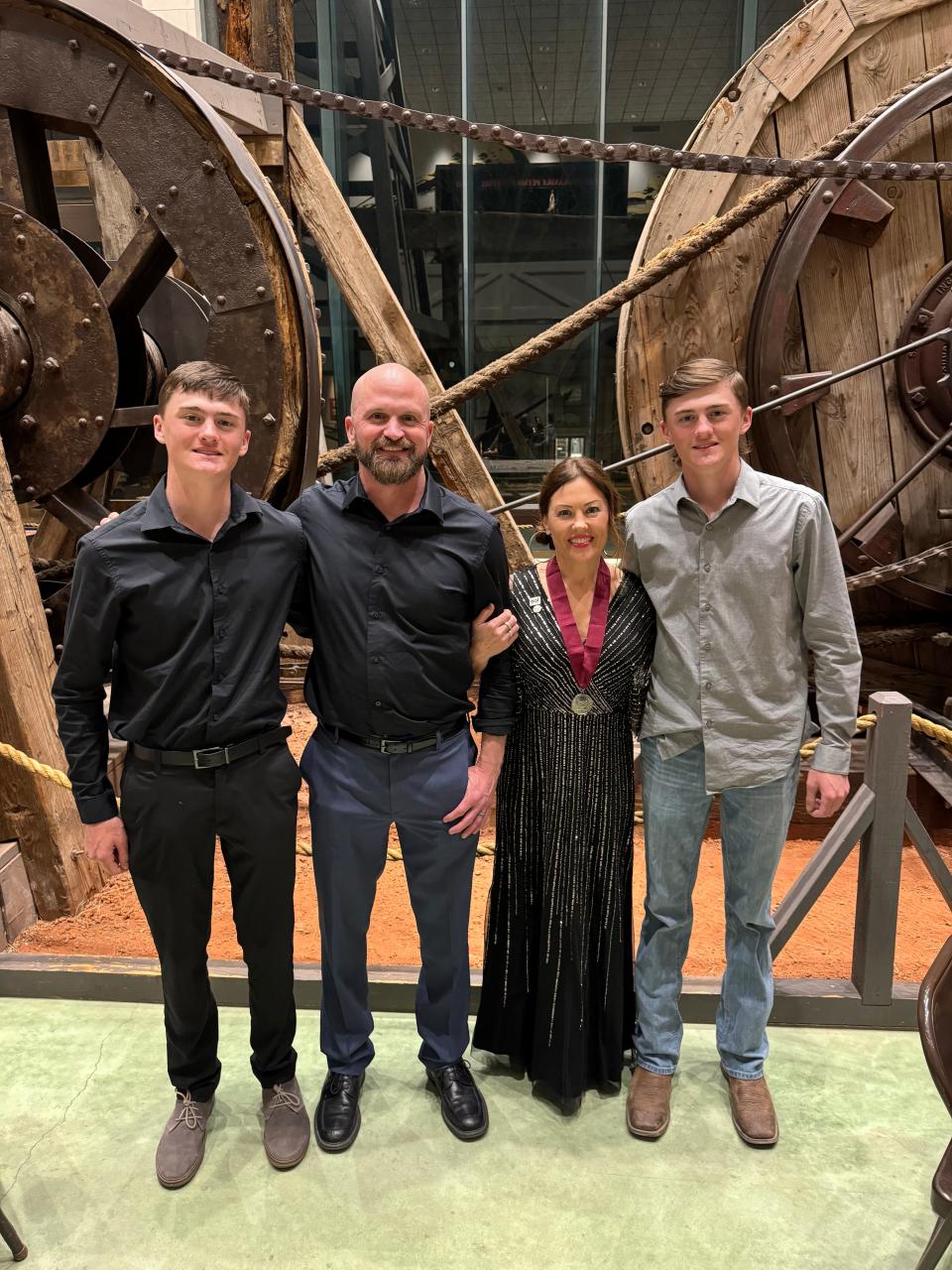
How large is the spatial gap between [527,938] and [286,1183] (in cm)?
77

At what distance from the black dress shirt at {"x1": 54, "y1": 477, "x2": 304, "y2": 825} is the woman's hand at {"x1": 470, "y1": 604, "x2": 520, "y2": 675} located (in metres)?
0.43

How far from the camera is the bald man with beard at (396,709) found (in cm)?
178

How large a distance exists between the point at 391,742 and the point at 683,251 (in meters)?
2.78

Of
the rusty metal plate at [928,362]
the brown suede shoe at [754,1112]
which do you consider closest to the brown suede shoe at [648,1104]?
the brown suede shoe at [754,1112]

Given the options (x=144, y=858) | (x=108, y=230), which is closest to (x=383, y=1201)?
(x=144, y=858)

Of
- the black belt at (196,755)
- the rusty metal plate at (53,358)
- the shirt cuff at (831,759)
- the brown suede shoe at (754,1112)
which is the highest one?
the rusty metal plate at (53,358)

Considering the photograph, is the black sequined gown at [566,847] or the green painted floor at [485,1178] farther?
the black sequined gown at [566,847]

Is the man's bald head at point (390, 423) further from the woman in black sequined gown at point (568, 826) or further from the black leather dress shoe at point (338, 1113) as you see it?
the black leather dress shoe at point (338, 1113)

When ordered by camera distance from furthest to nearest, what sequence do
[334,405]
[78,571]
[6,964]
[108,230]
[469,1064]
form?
[334,405] < [108,230] < [6,964] < [469,1064] < [78,571]

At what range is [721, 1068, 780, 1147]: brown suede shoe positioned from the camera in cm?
198

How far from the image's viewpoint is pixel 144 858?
5.74 feet

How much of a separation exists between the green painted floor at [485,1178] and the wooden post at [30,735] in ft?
3.01

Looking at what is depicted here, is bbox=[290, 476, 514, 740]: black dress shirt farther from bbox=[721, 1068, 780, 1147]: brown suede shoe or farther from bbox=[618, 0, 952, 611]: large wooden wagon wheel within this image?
bbox=[618, 0, 952, 611]: large wooden wagon wheel

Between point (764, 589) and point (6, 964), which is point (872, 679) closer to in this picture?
point (764, 589)
